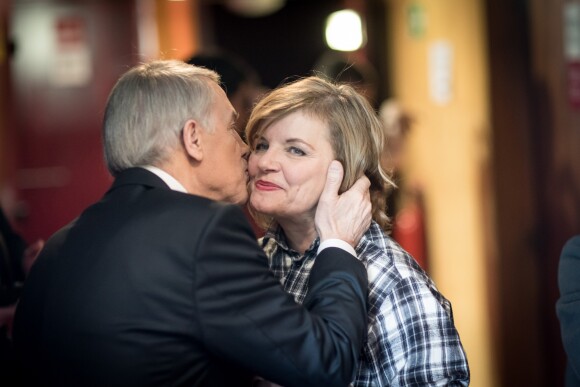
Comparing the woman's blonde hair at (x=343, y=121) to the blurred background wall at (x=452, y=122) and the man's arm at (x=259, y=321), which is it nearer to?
the man's arm at (x=259, y=321)

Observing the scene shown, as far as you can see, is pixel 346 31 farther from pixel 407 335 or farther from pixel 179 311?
Result: pixel 179 311

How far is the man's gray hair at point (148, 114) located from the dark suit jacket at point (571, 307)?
1099mm

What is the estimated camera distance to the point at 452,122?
518 centimetres

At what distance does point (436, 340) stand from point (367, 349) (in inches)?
6.3

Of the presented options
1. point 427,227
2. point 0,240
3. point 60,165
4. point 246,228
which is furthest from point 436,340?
point 60,165

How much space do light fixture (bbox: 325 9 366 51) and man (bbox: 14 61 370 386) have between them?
4.85m

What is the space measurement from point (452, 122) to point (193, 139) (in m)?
3.56

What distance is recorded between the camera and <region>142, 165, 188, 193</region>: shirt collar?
1815 millimetres

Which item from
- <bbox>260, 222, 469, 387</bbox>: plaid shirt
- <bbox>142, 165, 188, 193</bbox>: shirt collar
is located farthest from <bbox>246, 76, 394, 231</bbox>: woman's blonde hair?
<bbox>142, 165, 188, 193</bbox>: shirt collar

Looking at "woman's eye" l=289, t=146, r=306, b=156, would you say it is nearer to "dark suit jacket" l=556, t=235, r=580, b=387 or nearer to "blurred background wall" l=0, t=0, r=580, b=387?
"dark suit jacket" l=556, t=235, r=580, b=387

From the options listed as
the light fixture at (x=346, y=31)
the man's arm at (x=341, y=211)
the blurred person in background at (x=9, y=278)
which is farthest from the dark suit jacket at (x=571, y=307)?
the light fixture at (x=346, y=31)

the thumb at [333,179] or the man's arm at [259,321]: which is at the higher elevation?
the thumb at [333,179]

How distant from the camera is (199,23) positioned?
739cm

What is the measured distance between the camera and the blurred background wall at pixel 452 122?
13.4ft
